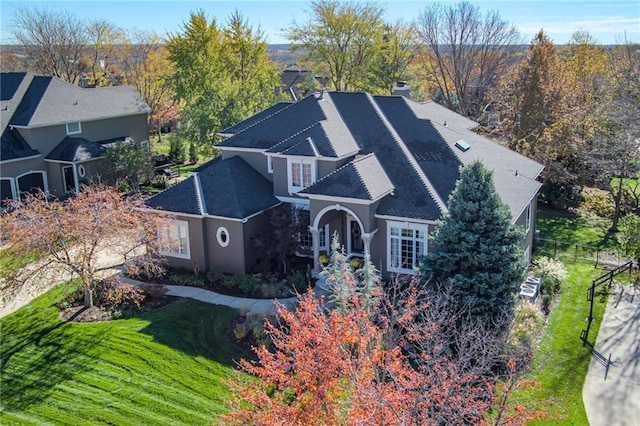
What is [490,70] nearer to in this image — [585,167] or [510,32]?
[510,32]

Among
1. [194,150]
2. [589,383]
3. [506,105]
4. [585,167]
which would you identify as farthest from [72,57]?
[589,383]

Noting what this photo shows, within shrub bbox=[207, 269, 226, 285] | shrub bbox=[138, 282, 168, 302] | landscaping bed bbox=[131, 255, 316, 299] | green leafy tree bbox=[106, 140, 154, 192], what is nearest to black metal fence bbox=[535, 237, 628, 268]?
landscaping bed bbox=[131, 255, 316, 299]

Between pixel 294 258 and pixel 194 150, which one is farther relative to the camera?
pixel 194 150

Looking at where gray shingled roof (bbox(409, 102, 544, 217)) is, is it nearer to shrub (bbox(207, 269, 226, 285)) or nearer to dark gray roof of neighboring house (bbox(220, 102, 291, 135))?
dark gray roof of neighboring house (bbox(220, 102, 291, 135))

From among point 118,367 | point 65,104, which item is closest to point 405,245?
point 118,367

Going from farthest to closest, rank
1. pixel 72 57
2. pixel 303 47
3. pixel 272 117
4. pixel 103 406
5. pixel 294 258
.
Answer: pixel 72 57 → pixel 303 47 → pixel 272 117 → pixel 294 258 → pixel 103 406

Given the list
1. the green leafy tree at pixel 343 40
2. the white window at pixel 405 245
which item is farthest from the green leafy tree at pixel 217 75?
the white window at pixel 405 245
